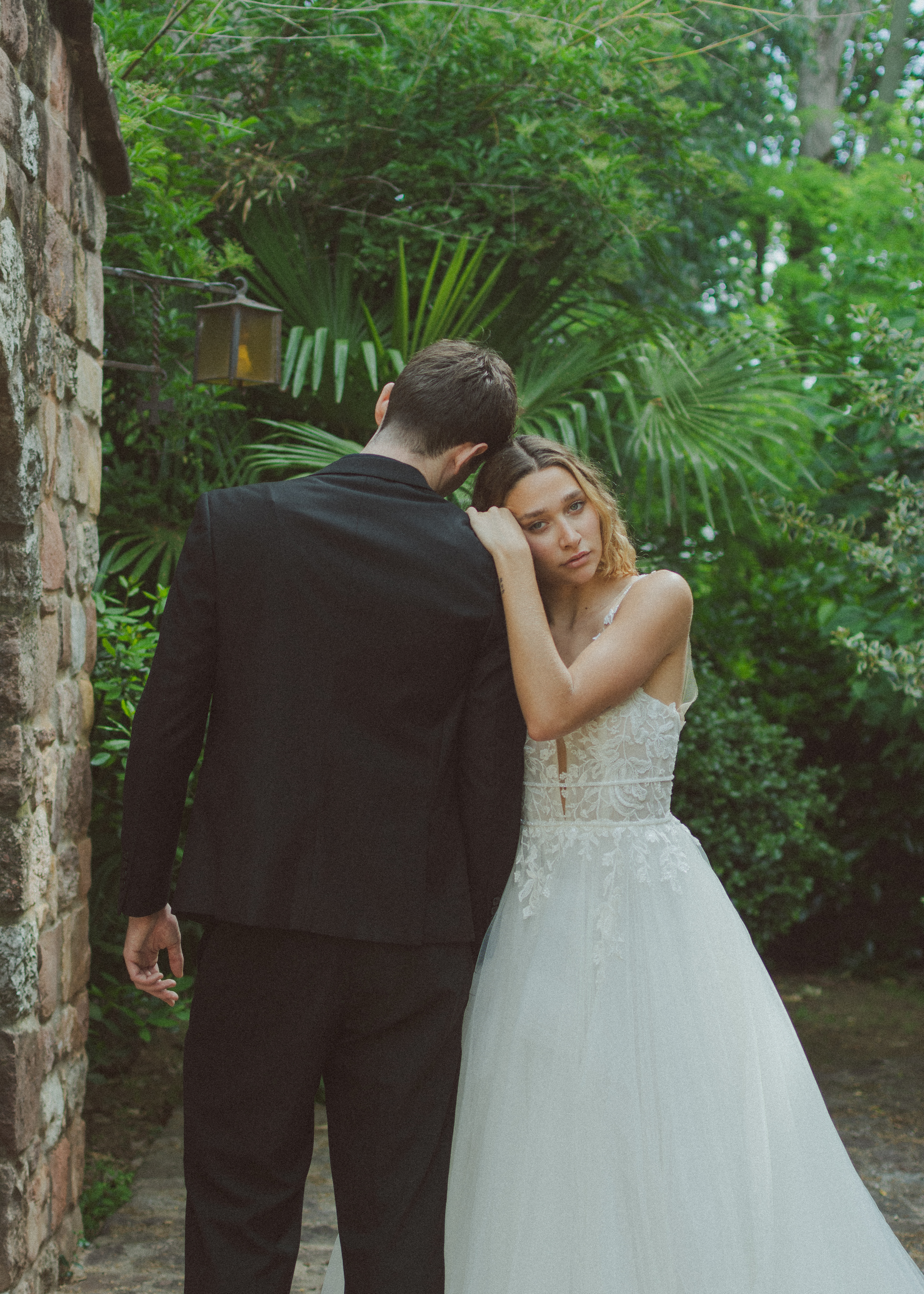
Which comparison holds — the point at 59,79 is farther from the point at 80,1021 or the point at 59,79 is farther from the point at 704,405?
the point at 704,405

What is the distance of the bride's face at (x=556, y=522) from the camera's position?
218 cm

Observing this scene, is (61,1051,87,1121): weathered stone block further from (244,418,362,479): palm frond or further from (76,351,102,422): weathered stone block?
(244,418,362,479): palm frond

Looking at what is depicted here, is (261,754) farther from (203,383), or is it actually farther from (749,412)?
(749,412)

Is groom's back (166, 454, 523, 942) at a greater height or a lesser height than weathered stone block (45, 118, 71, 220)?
lesser

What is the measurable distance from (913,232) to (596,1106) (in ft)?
16.5

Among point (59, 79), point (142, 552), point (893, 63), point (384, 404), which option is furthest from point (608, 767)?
point (893, 63)

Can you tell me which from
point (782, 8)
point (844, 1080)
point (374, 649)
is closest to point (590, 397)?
point (844, 1080)

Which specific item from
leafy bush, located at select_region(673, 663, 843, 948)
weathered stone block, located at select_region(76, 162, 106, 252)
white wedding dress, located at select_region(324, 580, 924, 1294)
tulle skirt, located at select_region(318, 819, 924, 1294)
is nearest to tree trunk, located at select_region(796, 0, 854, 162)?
leafy bush, located at select_region(673, 663, 843, 948)

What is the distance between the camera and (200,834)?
6.06 feet

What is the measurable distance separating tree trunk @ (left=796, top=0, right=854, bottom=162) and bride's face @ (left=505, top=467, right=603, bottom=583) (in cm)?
863

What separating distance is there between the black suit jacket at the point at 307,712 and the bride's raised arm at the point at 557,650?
0.40ft

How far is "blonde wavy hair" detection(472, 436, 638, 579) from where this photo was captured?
2.20 meters

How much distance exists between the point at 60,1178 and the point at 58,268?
1.91 metres

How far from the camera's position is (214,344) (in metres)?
3.52
